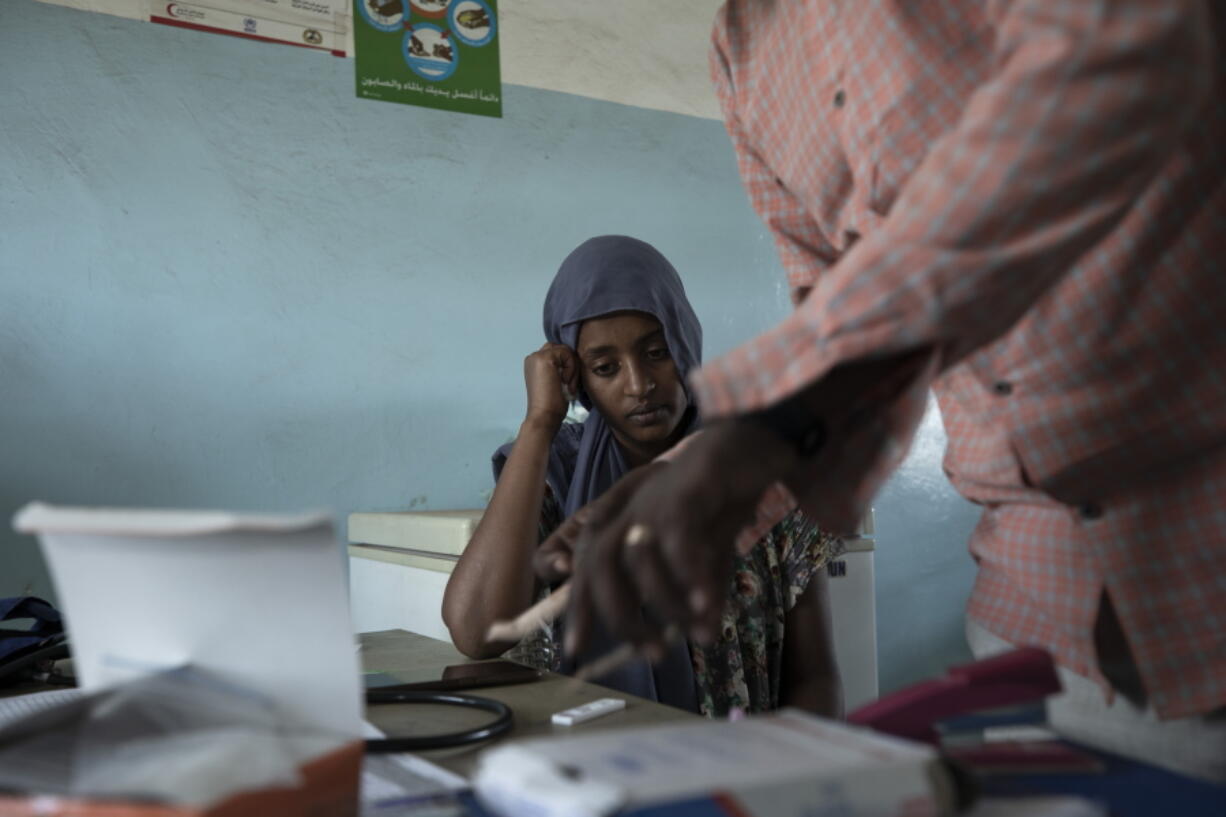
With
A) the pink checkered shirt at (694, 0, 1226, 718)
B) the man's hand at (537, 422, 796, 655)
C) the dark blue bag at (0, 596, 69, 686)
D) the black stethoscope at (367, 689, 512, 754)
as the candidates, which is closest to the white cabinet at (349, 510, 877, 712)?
the dark blue bag at (0, 596, 69, 686)

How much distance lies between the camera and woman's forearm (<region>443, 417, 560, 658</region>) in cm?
128

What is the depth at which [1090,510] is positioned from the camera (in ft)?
2.07

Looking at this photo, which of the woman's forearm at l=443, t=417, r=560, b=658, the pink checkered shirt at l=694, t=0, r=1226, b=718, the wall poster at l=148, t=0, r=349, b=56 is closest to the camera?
the pink checkered shirt at l=694, t=0, r=1226, b=718

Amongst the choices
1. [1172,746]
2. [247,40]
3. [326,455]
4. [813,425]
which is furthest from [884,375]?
[247,40]

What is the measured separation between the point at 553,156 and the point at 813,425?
6.70 ft

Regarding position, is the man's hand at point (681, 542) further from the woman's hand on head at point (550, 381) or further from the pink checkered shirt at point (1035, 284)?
the woman's hand on head at point (550, 381)

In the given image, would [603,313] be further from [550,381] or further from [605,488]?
[605,488]

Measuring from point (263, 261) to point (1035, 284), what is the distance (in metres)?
1.86

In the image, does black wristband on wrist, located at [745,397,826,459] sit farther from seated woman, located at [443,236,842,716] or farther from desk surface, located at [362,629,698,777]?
seated woman, located at [443,236,842,716]

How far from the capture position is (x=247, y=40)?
6.72 feet

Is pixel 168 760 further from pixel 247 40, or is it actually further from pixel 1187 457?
pixel 247 40

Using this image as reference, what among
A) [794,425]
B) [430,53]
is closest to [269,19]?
[430,53]

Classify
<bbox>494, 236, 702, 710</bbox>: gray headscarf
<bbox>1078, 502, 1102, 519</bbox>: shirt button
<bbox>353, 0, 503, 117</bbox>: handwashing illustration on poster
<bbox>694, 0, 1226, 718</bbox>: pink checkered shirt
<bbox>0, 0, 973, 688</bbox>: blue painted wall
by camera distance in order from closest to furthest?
<bbox>694, 0, 1226, 718</bbox>: pink checkered shirt
<bbox>1078, 502, 1102, 519</bbox>: shirt button
<bbox>494, 236, 702, 710</bbox>: gray headscarf
<bbox>0, 0, 973, 688</bbox>: blue painted wall
<bbox>353, 0, 503, 117</bbox>: handwashing illustration on poster

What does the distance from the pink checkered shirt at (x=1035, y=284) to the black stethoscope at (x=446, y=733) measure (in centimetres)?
31
